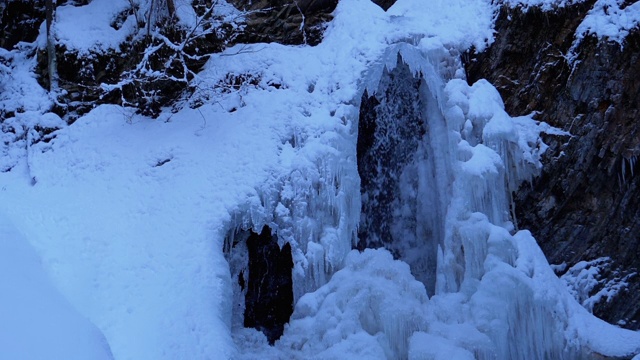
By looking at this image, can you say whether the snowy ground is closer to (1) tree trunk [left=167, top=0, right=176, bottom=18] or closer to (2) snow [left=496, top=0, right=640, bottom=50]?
(1) tree trunk [left=167, top=0, right=176, bottom=18]

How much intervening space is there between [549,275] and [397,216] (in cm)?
233

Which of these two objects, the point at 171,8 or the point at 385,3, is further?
the point at 385,3

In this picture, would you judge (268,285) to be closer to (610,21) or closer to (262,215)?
(262,215)

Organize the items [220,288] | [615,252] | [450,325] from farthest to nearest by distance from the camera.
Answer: [615,252]
[450,325]
[220,288]

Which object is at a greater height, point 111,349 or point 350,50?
point 350,50

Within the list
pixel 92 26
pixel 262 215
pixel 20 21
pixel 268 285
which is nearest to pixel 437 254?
pixel 268 285

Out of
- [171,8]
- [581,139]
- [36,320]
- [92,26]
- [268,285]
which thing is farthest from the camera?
[92,26]

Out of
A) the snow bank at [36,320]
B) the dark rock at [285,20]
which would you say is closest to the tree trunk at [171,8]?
the dark rock at [285,20]

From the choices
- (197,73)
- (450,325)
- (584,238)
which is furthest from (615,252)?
(197,73)

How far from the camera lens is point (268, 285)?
323 inches

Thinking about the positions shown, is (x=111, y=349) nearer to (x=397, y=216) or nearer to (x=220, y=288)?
(x=220, y=288)

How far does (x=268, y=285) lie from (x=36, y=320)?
2.91 meters

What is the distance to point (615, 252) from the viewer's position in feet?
29.7

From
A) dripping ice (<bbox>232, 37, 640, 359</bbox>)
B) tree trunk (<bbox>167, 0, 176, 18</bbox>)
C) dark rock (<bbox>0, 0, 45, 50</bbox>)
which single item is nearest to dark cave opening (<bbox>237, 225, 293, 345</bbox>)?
dripping ice (<bbox>232, 37, 640, 359</bbox>)
